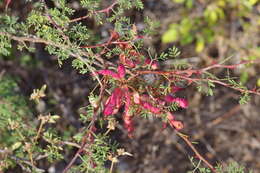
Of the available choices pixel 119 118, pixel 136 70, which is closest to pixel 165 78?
pixel 136 70

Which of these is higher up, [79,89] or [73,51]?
[73,51]

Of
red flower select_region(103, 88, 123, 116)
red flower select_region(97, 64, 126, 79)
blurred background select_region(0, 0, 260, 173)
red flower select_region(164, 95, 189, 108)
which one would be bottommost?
blurred background select_region(0, 0, 260, 173)

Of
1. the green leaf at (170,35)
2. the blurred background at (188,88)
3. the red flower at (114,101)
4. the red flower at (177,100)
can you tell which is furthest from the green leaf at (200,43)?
the red flower at (114,101)

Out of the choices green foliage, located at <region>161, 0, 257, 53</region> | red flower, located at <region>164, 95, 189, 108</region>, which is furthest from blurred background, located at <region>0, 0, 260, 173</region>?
red flower, located at <region>164, 95, 189, 108</region>

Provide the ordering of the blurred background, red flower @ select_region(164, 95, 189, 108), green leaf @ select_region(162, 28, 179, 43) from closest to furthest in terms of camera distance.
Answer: red flower @ select_region(164, 95, 189, 108)
the blurred background
green leaf @ select_region(162, 28, 179, 43)

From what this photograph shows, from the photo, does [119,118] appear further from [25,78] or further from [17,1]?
[17,1]

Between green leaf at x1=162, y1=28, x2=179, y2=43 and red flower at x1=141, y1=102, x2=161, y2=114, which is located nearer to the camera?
red flower at x1=141, y1=102, x2=161, y2=114

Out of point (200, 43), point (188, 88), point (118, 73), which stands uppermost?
point (118, 73)

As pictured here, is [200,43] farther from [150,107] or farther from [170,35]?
[150,107]

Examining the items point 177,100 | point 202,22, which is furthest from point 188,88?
point 177,100

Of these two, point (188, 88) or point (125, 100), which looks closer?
point (125, 100)

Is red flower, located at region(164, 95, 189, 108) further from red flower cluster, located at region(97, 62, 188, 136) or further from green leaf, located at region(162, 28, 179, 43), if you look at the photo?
green leaf, located at region(162, 28, 179, 43)
